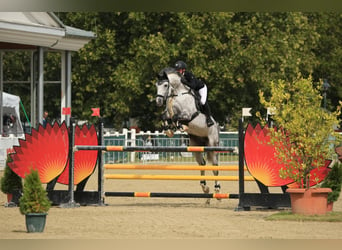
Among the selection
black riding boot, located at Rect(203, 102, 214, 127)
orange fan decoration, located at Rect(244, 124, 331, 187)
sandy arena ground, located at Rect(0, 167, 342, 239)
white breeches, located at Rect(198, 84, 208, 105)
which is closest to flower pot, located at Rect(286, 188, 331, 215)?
sandy arena ground, located at Rect(0, 167, 342, 239)

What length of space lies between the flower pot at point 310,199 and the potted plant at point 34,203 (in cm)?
325

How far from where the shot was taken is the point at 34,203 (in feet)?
27.6

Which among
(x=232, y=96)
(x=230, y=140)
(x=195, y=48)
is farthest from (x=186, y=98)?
(x=232, y=96)

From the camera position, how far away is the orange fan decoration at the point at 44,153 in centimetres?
1178

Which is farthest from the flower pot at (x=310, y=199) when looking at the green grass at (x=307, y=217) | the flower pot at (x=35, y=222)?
the flower pot at (x=35, y=222)

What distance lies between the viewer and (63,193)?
1248 cm

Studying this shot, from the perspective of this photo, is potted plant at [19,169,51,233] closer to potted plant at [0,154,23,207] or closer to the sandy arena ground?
the sandy arena ground

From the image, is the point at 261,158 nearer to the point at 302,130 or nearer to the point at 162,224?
the point at 302,130

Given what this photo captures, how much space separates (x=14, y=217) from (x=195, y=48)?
89.3 feet

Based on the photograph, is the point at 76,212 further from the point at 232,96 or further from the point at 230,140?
the point at 232,96

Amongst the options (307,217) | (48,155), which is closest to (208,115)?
(48,155)

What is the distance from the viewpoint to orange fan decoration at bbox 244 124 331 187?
11484 millimetres

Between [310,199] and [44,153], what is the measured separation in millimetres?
3997

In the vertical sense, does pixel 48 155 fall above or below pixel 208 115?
below
